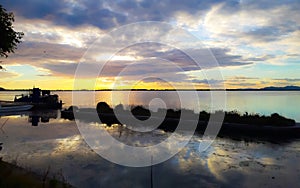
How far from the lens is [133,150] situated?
1487 centimetres

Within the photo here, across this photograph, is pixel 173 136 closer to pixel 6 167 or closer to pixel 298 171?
pixel 298 171

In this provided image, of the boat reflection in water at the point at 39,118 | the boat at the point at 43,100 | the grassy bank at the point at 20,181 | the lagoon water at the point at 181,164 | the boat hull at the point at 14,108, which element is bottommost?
the lagoon water at the point at 181,164

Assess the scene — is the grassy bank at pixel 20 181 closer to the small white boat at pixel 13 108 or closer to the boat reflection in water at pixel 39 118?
→ the boat reflection in water at pixel 39 118

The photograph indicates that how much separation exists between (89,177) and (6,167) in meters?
2.95

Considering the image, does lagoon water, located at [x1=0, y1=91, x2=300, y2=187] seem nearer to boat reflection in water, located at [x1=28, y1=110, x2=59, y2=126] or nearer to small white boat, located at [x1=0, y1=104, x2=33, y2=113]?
boat reflection in water, located at [x1=28, y1=110, x2=59, y2=126]

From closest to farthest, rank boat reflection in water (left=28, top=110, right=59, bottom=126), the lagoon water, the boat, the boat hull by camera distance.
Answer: the lagoon water → boat reflection in water (left=28, top=110, right=59, bottom=126) → the boat hull → the boat

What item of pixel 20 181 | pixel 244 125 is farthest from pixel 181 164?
pixel 244 125

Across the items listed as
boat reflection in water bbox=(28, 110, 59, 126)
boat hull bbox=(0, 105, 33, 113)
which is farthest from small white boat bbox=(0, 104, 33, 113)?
boat reflection in water bbox=(28, 110, 59, 126)

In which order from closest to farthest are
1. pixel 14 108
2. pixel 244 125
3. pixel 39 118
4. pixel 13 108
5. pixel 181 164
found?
pixel 181 164, pixel 244 125, pixel 39 118, pixel 13 108, pixel 14 108

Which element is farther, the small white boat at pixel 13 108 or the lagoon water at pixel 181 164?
the small white boat at pixel 13 108

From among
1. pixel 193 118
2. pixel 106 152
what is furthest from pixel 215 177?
pixel 193 118

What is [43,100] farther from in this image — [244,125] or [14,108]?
[244,125]

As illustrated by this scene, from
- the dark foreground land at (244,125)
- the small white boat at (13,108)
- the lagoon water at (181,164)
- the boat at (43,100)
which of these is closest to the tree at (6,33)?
the lagoon water at (181,164)

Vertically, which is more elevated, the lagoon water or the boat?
the boat
